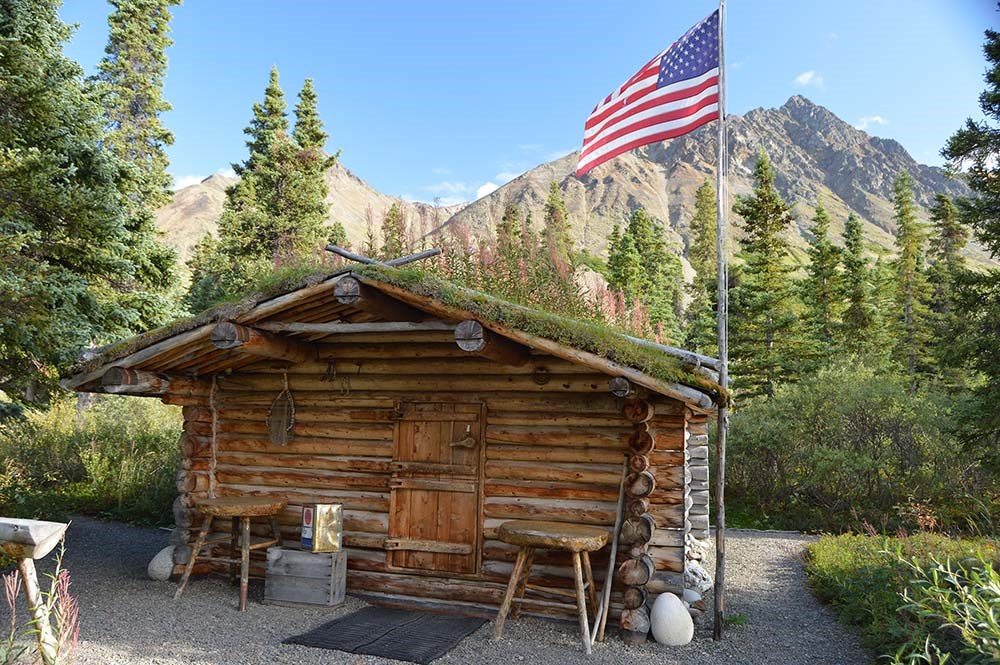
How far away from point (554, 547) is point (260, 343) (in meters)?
3.61

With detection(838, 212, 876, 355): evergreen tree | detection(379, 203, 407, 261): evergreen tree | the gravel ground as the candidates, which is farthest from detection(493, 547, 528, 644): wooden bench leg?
detection(838, 212, 876, 355): evergreen tree

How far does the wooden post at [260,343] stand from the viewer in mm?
6750

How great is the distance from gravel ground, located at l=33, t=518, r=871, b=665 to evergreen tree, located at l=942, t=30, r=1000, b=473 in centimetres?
483

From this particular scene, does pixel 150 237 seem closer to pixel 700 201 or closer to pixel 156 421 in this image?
pixel 156 421

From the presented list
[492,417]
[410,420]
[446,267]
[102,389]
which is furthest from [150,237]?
[492,417]

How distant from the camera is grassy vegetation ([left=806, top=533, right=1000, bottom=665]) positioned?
14.6 feet

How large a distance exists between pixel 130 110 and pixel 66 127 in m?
16.1

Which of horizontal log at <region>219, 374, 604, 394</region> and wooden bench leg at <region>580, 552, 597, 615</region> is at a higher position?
horizontal log at <region>219, 374, 604, 394</region>

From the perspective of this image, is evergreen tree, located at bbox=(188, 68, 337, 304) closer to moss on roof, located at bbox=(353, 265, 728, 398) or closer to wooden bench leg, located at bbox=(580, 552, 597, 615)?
moss on roof, located at bbox=(353, 265, 728, 398)

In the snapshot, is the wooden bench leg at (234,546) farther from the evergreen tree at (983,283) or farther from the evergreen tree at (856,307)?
the evergreen tree at (856,307)

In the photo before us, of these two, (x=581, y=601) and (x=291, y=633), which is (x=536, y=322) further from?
(x=291, y=633)

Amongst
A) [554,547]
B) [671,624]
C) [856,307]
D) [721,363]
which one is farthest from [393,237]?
[856,307]

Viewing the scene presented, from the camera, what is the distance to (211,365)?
8.30 meters

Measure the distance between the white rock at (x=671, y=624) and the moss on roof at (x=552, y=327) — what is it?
2080mm
